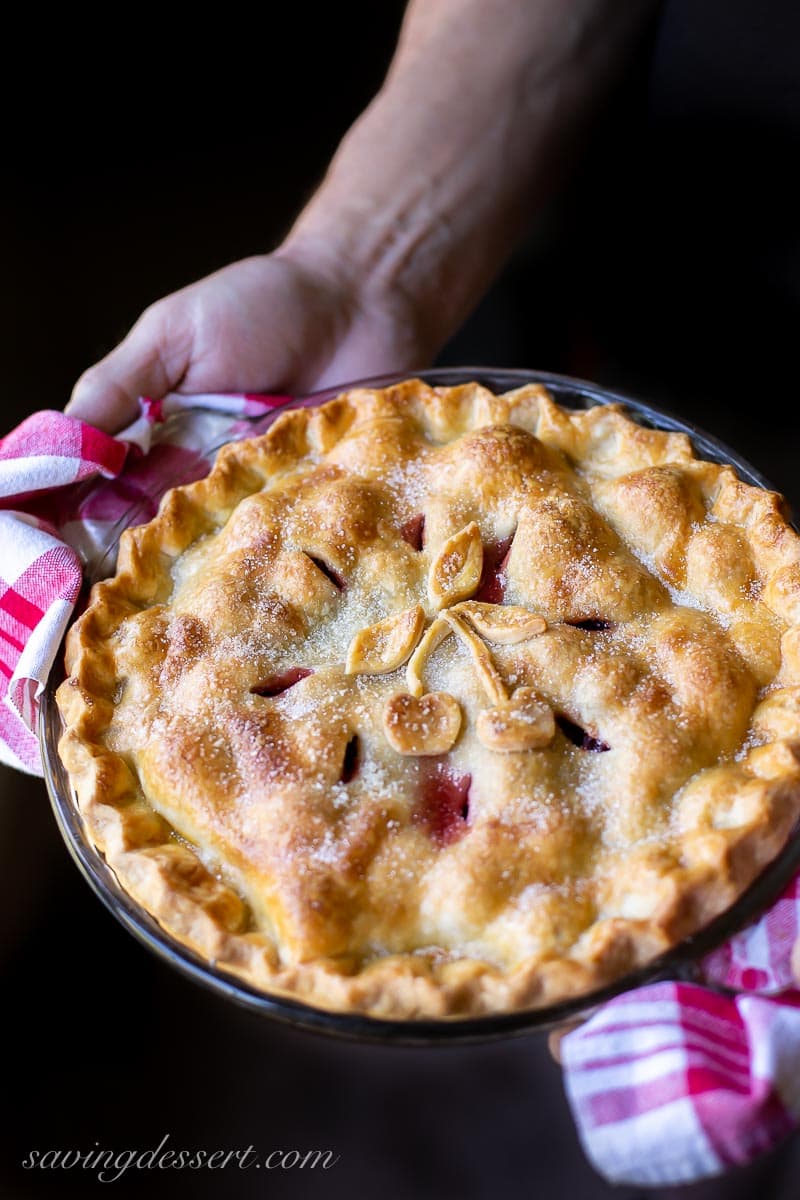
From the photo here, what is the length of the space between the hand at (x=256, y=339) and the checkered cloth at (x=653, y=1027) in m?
0.26

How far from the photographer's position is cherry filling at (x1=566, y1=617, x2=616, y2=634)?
4.98ft

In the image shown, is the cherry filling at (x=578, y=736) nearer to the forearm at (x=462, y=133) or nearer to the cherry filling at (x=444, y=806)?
the cherry filling at (x=444, y=806)

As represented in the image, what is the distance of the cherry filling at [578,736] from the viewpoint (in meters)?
1.41

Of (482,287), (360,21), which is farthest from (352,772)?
(360,21)

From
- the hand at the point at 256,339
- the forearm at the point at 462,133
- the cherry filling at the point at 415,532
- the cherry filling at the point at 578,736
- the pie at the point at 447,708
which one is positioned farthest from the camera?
the forearm at the point at 462,133

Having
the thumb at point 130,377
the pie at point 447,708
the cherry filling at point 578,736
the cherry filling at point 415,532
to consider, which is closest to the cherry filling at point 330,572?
the pie at point 447,708

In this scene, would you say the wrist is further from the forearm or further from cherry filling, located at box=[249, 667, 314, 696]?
cherry filling, located at box=[249, 667, 314, 696]

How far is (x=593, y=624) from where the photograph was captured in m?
1.53

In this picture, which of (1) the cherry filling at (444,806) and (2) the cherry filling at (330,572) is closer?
(1) the cherry filling at (444,806)

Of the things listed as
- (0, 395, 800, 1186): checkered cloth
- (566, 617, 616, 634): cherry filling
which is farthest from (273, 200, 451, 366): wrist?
(566, 617, 616, 634): cherry filling

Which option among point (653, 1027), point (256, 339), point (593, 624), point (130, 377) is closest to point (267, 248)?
point (256, 339)

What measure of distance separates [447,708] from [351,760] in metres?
0.14

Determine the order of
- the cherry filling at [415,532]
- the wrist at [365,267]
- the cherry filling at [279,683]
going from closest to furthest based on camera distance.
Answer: the cherry filling at [279,683]
the cherry filling at [415,532]
the wrist at [365,267]

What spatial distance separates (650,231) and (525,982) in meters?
1.89
